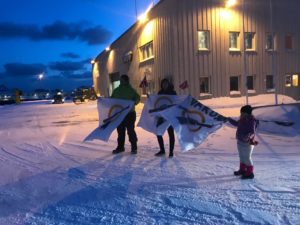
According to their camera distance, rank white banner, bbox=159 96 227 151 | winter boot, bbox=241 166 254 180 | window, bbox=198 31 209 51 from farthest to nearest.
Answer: window, bbox=198 31 209 51, white banner, bbox=159 96 227 151, winter boot, bbox=241 166 254 180

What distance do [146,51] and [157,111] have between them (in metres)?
20.4

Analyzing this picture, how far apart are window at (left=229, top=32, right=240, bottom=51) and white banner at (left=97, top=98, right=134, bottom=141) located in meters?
17.4

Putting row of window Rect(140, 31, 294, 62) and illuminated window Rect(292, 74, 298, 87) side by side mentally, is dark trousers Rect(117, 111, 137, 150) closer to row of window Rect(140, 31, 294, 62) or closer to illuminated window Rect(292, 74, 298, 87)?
row of window Rect(140, 31, 294, 62)

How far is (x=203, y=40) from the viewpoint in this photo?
2381 cm

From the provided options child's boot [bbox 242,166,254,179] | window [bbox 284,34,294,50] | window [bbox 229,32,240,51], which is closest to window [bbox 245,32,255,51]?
window [bbox 229,32,240,51]

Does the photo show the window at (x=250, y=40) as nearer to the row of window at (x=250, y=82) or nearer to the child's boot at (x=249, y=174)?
the row of window at (x=250, y=82)

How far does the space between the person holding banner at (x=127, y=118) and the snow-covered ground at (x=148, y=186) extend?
0.25 m

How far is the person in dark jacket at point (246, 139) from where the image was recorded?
6039 millimetres

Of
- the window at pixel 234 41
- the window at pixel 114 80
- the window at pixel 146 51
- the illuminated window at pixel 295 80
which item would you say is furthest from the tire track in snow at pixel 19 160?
the window at pixel 114 80

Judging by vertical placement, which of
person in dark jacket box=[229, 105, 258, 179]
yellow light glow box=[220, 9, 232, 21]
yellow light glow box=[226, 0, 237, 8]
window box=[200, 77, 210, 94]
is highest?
yellow light glow box=[226, 0, 237, 8]

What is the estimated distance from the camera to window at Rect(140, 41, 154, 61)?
88.0ft

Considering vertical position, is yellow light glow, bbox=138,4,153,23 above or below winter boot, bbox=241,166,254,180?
above

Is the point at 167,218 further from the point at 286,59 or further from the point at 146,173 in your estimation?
the point at 286,59

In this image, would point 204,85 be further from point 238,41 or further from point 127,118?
point 127,118
